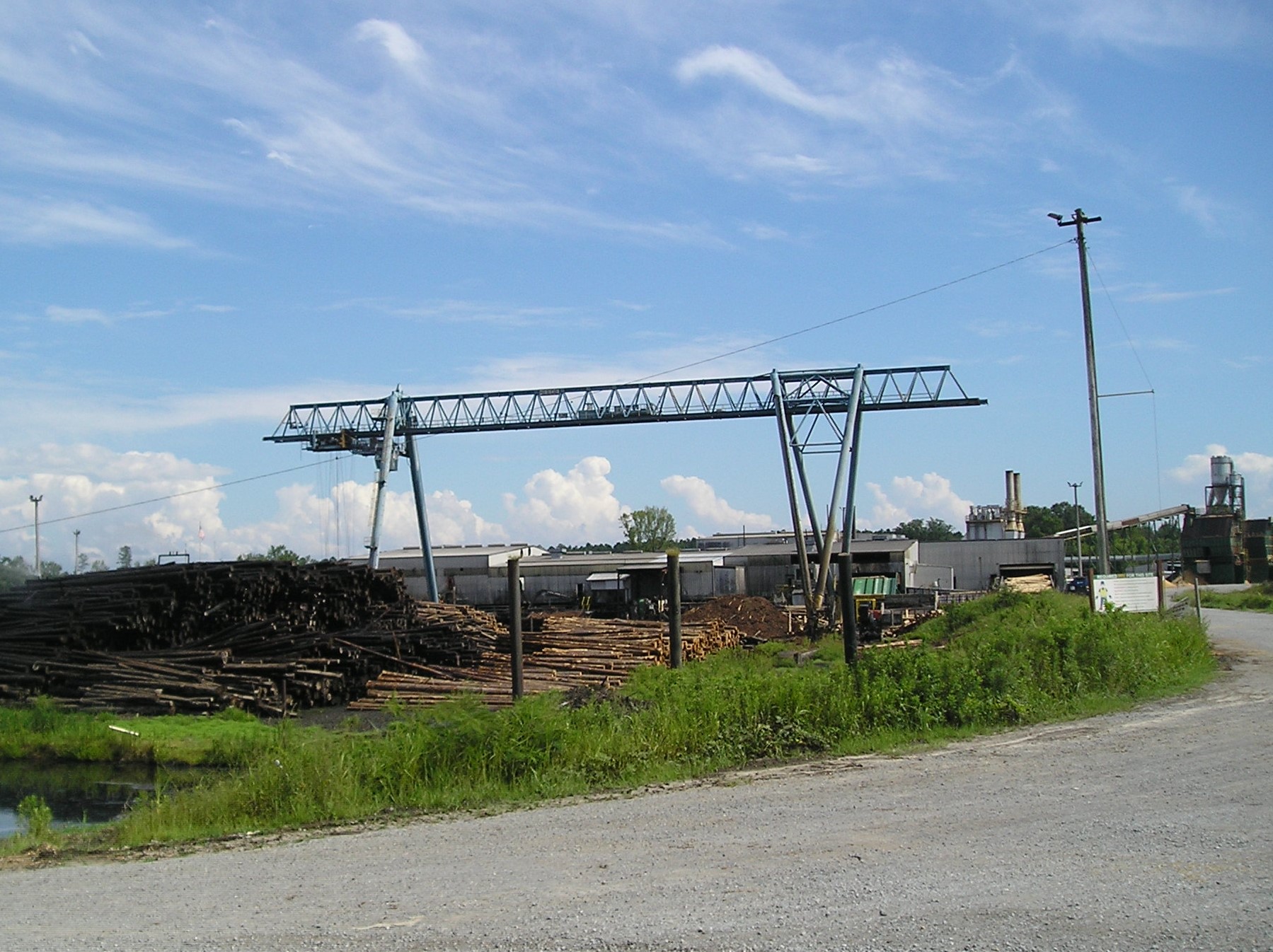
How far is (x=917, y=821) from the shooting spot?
7410mm

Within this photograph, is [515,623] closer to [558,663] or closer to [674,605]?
[674,605]

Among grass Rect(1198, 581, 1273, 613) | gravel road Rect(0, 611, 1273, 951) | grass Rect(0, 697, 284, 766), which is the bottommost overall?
grass Rect(1198, 581, 1273, 613)

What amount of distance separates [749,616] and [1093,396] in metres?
14.2

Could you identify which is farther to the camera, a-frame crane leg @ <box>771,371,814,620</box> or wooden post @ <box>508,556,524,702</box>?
a-frame crane leg @ <box>771,371,814,620</box>

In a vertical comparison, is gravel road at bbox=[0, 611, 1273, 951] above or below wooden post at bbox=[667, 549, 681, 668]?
below

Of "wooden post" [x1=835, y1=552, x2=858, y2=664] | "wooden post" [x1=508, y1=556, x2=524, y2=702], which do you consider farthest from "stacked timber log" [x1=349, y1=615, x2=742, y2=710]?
"wooden post" [x1=835, y1=552, x2=858, y2=664]

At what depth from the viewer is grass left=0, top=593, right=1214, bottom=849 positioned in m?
9.20

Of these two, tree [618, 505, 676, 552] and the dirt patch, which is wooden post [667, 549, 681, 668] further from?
tree [618, 505, 676, 552]

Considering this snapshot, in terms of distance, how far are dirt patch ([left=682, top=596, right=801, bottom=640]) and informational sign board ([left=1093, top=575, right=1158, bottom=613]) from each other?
12.2 metres

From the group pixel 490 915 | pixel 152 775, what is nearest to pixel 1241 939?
pixel 490 915

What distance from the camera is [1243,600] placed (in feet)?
134

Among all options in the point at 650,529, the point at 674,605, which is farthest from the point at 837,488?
the point at 650,529

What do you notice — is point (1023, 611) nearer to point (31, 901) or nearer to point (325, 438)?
point (31, 901)

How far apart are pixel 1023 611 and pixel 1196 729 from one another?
1050 centimetres
